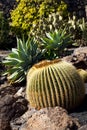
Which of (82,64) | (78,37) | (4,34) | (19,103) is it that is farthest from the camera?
(4,34)

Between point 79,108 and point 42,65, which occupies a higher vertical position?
point 42,65

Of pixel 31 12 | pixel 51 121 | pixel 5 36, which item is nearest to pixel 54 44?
pixel 51 121

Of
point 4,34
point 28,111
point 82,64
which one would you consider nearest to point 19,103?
point 28,111

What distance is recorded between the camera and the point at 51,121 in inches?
237

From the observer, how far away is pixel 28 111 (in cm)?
688

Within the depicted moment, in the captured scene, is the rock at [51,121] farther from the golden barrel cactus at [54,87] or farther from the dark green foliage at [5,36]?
the dark green foliage at [5,36]

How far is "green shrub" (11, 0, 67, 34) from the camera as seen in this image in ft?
46.9

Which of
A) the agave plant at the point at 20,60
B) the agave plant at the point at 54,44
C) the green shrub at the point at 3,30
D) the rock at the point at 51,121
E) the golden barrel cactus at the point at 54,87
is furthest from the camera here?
the green shrub at the point at 3,30

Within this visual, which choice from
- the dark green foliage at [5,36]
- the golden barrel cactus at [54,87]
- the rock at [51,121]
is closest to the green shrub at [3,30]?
the dark green foliage at [5,36]

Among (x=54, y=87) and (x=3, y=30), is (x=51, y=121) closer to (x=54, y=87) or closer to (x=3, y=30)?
(x=54, y=87)

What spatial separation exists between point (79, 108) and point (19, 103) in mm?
910

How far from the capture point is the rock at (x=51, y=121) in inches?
234

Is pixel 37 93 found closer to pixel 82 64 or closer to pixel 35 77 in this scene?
pixel 35 77

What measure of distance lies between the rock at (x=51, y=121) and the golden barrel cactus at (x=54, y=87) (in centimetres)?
29
